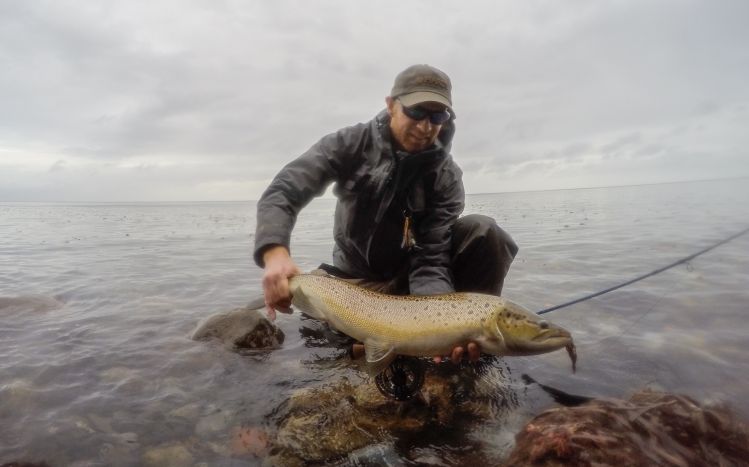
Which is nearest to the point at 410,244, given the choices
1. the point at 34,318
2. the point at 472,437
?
the point at 472,437

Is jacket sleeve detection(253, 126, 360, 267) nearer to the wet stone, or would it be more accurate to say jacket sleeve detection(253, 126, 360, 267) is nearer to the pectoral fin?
the pectoral fin

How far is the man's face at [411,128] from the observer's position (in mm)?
3887

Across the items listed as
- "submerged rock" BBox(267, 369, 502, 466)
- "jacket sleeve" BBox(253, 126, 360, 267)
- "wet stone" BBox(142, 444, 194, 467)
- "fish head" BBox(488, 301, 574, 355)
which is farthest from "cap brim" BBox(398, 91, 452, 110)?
"wet stone" BBox(142, 444, 194, 467)

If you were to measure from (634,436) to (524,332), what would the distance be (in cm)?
86

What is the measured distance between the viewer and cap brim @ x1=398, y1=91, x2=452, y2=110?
12.1ft

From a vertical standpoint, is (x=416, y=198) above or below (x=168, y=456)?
above

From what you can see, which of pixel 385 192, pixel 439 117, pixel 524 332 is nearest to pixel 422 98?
pixel 439 117

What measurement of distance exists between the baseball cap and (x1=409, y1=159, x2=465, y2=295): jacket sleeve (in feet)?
2.98

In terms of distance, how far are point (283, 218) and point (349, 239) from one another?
4.27 feet

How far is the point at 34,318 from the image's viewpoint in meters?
6.32

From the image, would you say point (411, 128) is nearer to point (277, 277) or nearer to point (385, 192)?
point (385, 192)

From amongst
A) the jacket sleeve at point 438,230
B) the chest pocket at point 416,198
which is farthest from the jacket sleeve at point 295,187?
the jacket sleeve at point 438,230

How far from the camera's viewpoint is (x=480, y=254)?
14.6 feet

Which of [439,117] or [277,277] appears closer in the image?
[277,277]
